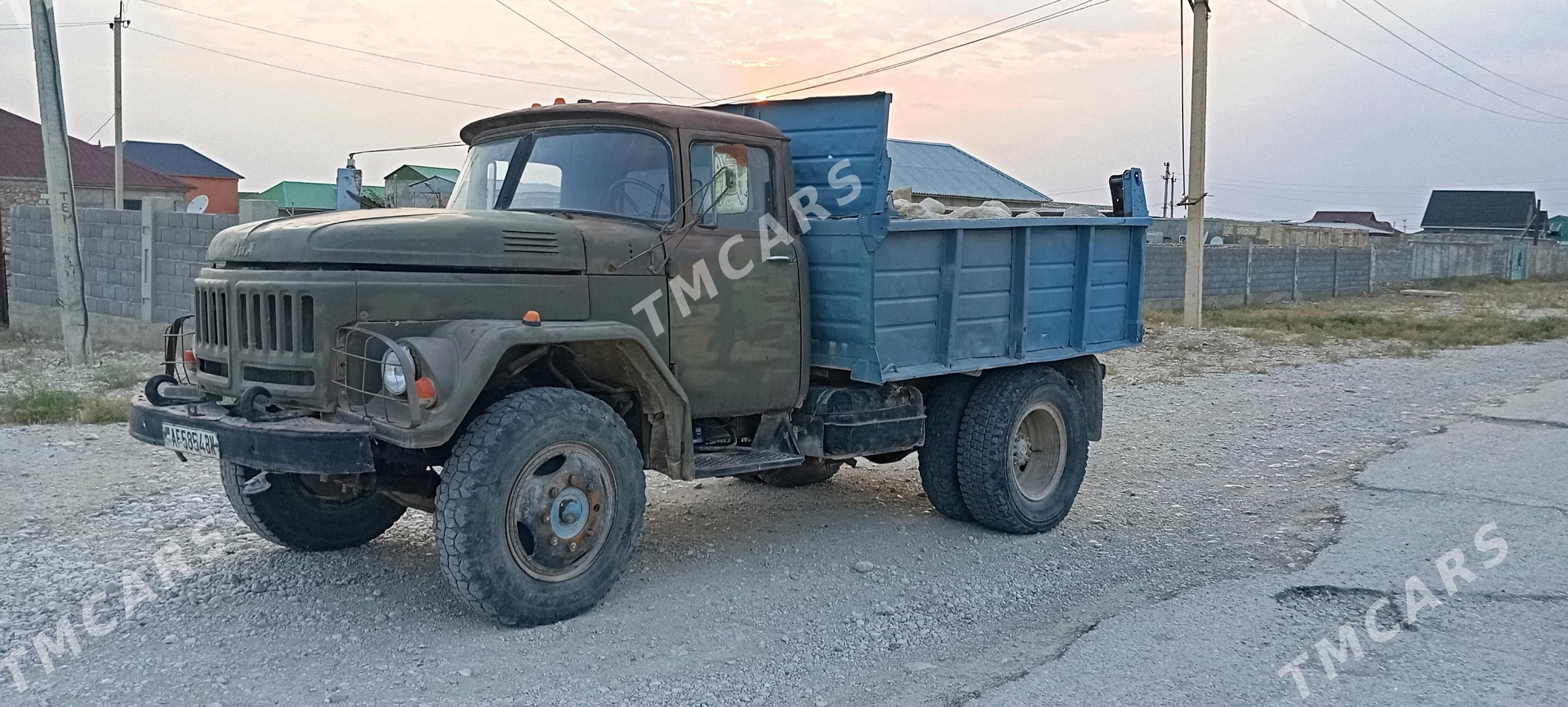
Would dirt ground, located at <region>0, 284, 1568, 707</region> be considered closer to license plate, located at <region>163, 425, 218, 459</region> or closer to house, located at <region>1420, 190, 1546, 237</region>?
license plate, located at <region>163, 425, 218, 459</region>

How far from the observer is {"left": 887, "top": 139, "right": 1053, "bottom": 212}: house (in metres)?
35.5

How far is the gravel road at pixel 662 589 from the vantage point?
4211 millimetres

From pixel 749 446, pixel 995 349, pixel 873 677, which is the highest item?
pixel 995 349

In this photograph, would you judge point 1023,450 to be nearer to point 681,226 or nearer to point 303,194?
point 681,226

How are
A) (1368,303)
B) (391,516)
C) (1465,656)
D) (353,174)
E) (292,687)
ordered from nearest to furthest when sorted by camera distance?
(292,687)
(1465,656)
(391,516)
(353,174)
(1368,303)

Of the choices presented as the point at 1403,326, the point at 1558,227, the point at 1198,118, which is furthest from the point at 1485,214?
the point at 1198,118

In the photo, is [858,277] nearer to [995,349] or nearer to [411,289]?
[995,349]

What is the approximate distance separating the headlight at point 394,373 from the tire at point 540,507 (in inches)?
12.4

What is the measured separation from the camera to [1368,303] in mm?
29906

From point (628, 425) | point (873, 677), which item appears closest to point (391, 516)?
point (628, 425)

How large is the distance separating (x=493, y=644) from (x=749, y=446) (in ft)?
6.07

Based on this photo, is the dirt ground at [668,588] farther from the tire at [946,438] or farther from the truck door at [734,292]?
the truck door at [734,292]

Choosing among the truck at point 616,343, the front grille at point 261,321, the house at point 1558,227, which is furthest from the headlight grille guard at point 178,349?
the house at point 1558,227

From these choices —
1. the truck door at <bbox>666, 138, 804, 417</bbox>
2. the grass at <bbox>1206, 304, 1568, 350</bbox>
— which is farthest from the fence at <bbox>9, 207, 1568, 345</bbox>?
the truck door at <bbox>666, 138, 804, 417</bbox>
